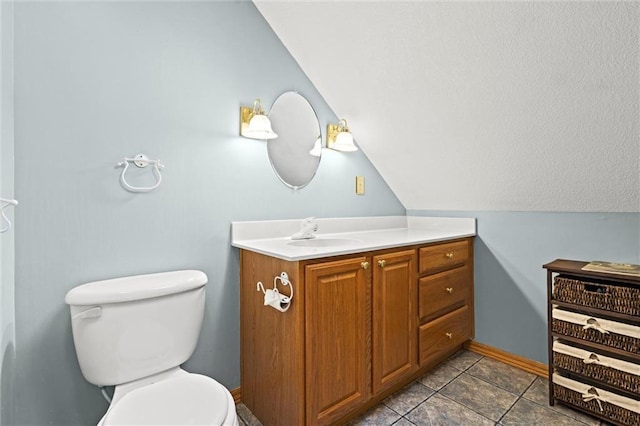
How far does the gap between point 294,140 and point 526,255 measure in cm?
166

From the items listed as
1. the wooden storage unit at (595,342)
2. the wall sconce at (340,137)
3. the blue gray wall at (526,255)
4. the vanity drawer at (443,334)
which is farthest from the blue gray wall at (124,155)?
the wooden storage unit at (595,342)

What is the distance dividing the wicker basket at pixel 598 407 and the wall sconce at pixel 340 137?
68.5 inches

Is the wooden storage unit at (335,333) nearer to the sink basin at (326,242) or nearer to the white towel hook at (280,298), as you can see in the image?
the white towel hook at (280,298)

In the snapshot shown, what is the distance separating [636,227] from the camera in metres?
1.62

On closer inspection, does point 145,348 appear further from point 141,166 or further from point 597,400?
point 597,400

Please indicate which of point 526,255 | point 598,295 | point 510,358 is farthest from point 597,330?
point 510,358

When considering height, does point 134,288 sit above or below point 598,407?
above

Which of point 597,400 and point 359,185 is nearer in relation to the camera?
point 597,400

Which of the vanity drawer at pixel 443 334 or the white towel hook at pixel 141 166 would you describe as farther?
the vanity drawer at pixel 443 334

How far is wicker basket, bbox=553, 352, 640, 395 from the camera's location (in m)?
1.40

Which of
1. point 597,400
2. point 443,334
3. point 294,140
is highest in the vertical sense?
point 294,140

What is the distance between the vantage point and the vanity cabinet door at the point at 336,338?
1.29m

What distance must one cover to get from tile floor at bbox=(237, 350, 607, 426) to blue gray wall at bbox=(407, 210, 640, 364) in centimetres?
25

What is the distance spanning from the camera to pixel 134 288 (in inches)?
46.1
